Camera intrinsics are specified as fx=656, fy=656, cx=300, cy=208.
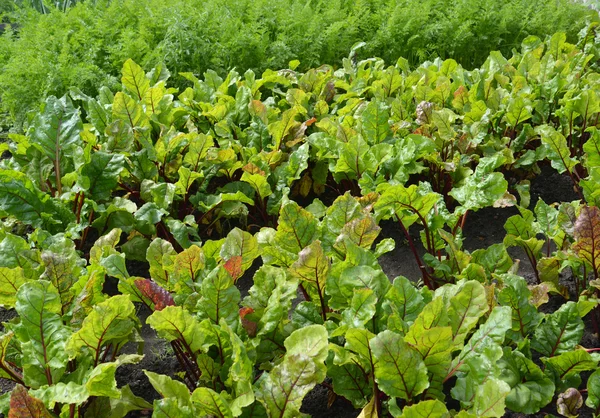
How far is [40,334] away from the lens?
5.90ft

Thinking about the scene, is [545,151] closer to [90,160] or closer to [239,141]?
[239,141]

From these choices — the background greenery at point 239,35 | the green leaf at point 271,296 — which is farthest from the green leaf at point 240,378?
the background greenery at point 239,35

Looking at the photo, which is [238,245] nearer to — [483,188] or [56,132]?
[483,188]

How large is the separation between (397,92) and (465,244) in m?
1.16

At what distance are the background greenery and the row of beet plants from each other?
2.03 ft

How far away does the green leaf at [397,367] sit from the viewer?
1.62m

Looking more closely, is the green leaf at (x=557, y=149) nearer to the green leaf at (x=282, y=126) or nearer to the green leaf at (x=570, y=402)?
Result: the green leaf at (x=282, y=126)

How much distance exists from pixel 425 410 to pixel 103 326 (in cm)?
86

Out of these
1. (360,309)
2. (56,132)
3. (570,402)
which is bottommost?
(570,402)

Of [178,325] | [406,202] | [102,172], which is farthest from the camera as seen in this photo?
[102,172]

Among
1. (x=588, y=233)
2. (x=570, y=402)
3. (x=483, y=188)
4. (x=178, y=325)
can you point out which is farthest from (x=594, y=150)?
(x=178, y=325)

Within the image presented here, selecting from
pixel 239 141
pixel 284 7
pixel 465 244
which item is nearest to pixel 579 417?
pixel 465 244

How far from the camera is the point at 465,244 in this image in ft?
9.32

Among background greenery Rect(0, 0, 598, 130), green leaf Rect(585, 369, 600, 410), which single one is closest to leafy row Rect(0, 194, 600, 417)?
green leaf Rect(585, 369, 600, 410)
